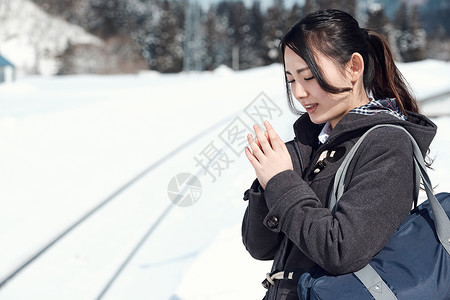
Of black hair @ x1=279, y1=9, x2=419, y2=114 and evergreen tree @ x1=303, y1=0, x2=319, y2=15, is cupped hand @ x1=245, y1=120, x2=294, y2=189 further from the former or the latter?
evergreen tree @ x1=303, y1=0, x2=319, y2=15

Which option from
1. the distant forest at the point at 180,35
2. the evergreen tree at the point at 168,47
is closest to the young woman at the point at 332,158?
the distant forest at the point at 180,35

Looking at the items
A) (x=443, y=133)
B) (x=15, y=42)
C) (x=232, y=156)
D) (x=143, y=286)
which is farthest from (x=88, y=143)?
(x=15, y=42)

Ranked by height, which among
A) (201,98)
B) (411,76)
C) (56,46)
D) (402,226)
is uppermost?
(402,226)

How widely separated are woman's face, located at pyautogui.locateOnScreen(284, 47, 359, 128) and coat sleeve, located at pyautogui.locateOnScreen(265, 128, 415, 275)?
0.20 meters

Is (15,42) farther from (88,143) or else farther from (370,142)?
(370,142)

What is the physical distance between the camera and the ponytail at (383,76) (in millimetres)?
1581

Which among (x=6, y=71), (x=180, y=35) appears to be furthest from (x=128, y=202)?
(x=180, y=35)

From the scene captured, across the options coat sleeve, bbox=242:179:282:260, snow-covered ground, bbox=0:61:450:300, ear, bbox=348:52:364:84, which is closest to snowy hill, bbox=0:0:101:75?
snow-covered ground, bbox=0:61:450:300

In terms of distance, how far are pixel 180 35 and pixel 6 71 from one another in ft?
137

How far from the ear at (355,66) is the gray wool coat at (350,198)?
0.13m

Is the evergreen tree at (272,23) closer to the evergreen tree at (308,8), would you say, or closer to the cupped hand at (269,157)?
the evergreen tree at (308,8)

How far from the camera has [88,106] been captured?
9.02 meters

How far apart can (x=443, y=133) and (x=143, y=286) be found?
2.60m

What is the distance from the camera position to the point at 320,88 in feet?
4.77
